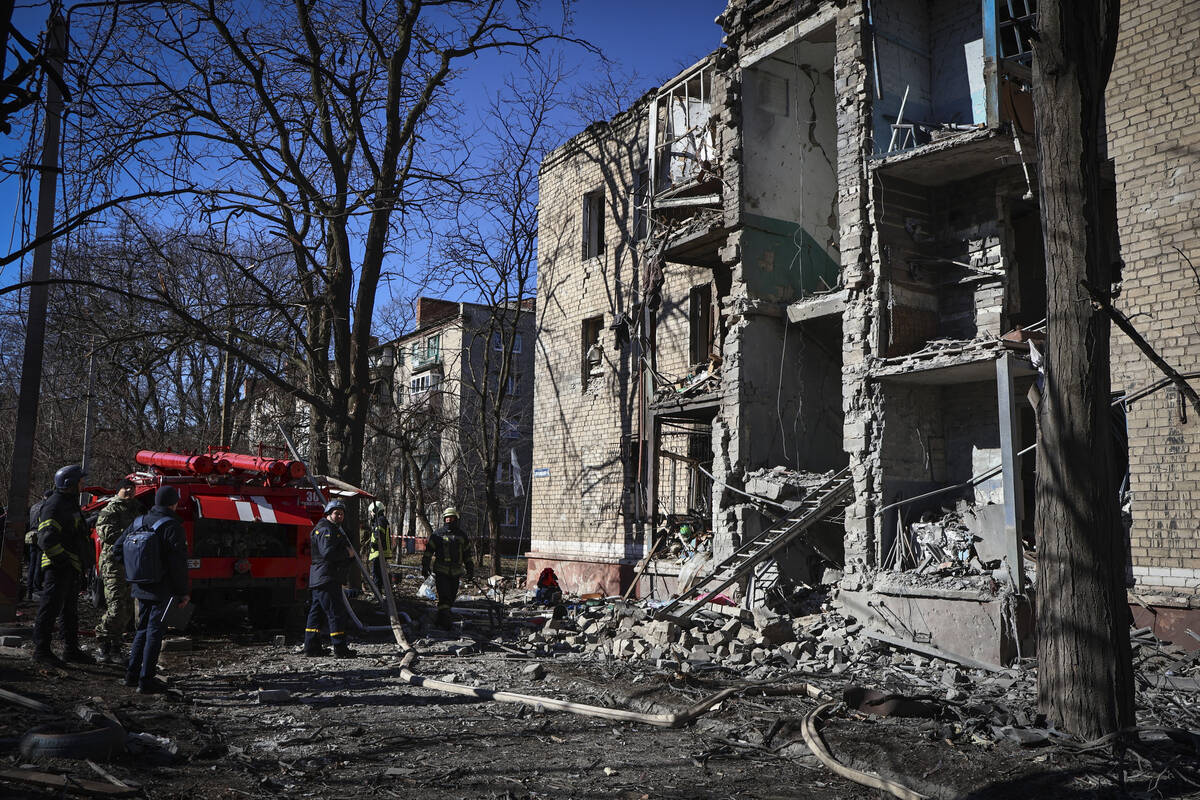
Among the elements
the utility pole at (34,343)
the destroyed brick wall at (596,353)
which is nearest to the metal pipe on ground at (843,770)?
the utility pole at (34,343)

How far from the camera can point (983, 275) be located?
11.8 metres

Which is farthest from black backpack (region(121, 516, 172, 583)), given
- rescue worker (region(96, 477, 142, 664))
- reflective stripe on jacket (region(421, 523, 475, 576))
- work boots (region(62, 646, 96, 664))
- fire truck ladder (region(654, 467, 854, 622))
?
fire truck ladder (region(654, 467, 854, 622))

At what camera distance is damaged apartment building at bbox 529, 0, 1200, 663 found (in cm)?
963

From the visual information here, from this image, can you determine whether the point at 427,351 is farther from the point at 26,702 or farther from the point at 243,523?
the point at 26,702

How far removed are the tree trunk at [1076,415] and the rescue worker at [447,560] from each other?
783 cm

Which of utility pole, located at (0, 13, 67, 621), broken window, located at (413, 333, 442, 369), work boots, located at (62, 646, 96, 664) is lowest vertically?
work boots, located at (62, 646, 96, 664)

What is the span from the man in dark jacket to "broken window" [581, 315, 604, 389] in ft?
40.5

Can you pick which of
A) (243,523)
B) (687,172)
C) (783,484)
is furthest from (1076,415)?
(687,172)

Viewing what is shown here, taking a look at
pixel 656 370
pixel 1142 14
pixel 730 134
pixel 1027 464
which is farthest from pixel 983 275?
pixel 656 370

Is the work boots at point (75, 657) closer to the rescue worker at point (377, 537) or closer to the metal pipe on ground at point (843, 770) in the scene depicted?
the rescue worker at point (377, 537)

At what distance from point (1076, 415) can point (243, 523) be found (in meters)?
9.34

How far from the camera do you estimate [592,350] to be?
19.5 meters

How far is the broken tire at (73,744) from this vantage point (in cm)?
478

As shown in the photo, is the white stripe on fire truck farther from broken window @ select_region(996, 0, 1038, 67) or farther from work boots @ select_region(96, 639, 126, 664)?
broken window @ select_region(996, 0, 1038, 67)
